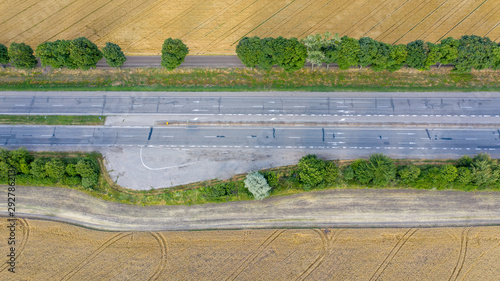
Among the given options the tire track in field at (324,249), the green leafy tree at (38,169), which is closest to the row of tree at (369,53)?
the tire track in field at (324,249)

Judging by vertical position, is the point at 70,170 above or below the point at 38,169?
below

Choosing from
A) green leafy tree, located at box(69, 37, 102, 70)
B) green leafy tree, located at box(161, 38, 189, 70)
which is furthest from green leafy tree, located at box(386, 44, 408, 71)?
green leafy tree, located at box(69, 37, 102, 70)

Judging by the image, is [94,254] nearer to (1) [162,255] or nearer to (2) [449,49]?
(1) [162,255]

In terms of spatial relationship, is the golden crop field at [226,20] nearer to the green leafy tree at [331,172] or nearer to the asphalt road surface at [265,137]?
the asphalt road surface at [265,137]

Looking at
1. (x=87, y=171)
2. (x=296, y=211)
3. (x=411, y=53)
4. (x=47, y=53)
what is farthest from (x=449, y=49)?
(x=47, y=53)

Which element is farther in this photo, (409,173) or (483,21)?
(483,21)

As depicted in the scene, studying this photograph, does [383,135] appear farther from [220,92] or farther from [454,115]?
[220,92]
